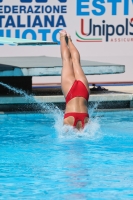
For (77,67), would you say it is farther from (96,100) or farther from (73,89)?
(96,100)

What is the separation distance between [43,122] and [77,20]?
4.51 metres

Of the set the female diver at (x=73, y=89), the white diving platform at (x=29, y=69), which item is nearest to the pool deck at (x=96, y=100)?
the white diving platform at (x=29, y=69)

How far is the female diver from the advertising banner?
510 centimetres

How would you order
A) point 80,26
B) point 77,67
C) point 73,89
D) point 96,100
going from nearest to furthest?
1. point 73,89
2. point 77,67
3. point 96,100
4. point 80,26

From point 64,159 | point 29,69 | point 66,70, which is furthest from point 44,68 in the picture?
point 64,159

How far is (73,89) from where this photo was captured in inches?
349

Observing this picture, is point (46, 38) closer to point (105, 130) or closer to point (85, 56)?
point (85, 56)

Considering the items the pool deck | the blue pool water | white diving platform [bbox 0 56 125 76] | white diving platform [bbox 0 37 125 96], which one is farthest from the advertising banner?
the blue pool water

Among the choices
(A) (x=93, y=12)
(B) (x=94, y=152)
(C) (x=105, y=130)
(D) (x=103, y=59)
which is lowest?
(B) (x=94, y=152)

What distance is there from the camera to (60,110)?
11625mm

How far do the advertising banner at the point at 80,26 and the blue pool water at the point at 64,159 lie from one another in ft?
12.2

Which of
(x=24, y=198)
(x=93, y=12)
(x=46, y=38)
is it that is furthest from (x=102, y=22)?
(x=24, y=198)

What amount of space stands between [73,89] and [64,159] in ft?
4.66

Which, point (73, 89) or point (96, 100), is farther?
point (96, 100)
